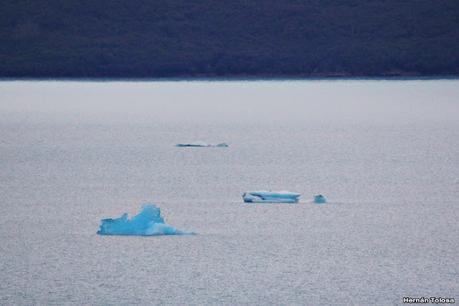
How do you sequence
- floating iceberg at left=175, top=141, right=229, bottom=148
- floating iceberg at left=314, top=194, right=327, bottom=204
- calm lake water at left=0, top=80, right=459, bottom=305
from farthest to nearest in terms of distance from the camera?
1. floating iceberg at left=175, top=141, right=229, bottom=148
2. floating iceberg at left=314, top=194, right=327, bottom=204
3. calm lake water at left=0, top=80, right=459, bottom=305

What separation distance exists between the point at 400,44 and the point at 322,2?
14.5 feet

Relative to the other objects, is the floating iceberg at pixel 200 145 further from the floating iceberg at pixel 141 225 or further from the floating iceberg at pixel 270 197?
the floating iceberg at pixel 141 225

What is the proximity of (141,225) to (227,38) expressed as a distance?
30.7 m

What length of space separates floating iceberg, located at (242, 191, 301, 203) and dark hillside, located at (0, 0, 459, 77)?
25.3 metres

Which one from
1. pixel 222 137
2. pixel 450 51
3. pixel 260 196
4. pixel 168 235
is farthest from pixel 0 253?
pixel 450 51

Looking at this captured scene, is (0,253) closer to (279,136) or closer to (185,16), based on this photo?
(279,136)

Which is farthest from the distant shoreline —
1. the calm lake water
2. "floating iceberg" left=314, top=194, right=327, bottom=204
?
"floating iceberg" left=314, top=194, right=327, bottom=204

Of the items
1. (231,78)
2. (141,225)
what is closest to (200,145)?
(141,225)

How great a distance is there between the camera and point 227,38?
3588cm

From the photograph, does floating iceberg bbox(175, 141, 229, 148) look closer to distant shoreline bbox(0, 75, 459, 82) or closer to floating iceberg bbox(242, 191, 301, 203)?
floating iceberg bbox(242, 191, 301, 203)

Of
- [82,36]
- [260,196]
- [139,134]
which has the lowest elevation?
[82,36]

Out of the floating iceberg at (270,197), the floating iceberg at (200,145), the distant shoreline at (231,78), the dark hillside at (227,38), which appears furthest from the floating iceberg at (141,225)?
the dark hillside at (227,38)

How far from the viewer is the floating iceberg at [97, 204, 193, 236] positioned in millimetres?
5379

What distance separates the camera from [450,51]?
34.0 metres
